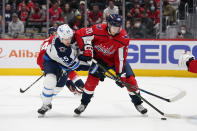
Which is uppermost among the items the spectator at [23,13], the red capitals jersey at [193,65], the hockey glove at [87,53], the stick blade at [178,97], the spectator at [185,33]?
the spectator at [23,13]

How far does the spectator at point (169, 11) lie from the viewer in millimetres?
7535

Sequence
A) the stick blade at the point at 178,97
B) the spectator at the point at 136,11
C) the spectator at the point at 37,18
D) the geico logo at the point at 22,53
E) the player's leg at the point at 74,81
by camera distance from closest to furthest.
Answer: the stick blade at the point at 178,97, the player's leg at the point at 74,81, the geico logo at the point at 22,53, the spectator at the point at 136,11, the spectator at the point at 37,18

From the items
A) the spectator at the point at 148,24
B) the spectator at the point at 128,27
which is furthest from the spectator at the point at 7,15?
the spectator at the point at 148,24

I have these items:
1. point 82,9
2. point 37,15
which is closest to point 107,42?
point 82,9

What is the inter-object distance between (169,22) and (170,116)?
14.0 feet

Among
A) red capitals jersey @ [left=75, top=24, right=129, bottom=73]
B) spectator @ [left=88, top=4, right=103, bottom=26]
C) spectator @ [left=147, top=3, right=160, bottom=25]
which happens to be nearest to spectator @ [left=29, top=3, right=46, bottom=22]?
spectator @ [left=88, top=4, right=103, bottom=26]

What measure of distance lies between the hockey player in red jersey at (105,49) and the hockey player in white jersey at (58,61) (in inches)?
5.5

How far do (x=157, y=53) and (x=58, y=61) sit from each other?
13.3 feet

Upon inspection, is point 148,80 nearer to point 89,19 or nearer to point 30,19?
point 89,19

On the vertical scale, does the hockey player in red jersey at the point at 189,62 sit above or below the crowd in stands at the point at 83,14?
below

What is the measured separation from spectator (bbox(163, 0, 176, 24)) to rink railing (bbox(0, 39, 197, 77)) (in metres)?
0.52

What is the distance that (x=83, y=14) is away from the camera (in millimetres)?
7840

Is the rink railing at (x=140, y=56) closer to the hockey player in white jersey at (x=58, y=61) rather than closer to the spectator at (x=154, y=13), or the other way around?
the spectator at (x=154, y=13)

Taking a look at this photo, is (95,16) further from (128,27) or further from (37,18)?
(37,18)
